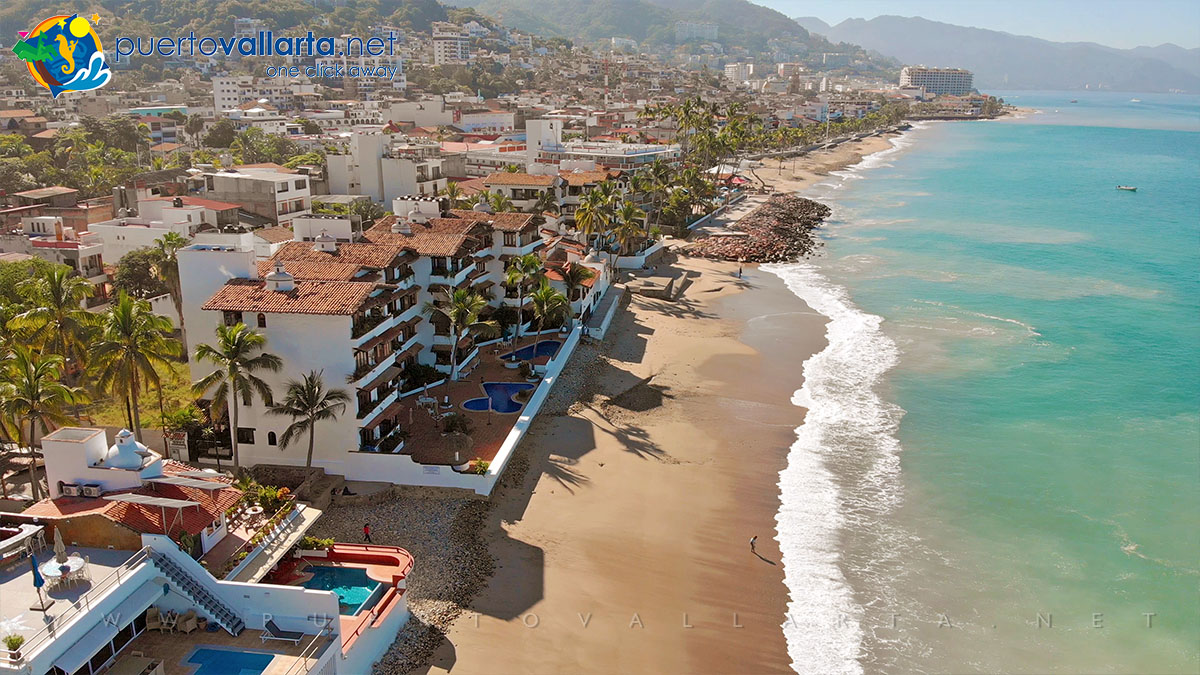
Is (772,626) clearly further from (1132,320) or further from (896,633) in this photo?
(1132,320)

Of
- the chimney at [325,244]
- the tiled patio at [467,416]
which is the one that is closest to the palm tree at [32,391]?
A: the tiled patio at [467,416]

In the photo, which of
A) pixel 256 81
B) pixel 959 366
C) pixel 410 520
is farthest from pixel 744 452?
pixel 256 81

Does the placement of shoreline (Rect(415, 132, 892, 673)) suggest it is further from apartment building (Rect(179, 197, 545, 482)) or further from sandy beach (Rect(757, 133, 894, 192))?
sandy beach (Rect(757, 133, 894, 192))

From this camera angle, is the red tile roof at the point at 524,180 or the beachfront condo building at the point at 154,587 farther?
the red tile roof at the point at 524,180

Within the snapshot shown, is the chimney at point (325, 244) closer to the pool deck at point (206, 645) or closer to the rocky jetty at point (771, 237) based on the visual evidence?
the pool deck at point (206, 645)

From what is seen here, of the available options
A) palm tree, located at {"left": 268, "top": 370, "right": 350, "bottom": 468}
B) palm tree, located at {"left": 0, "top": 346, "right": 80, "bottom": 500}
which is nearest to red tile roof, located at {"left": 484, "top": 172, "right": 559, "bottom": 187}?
palm tree, located at {"left": 268, "top": 370, "right": 350, "bottom": 468}

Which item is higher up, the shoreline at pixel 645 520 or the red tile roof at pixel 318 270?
the red tile roof at pixel 318 270
